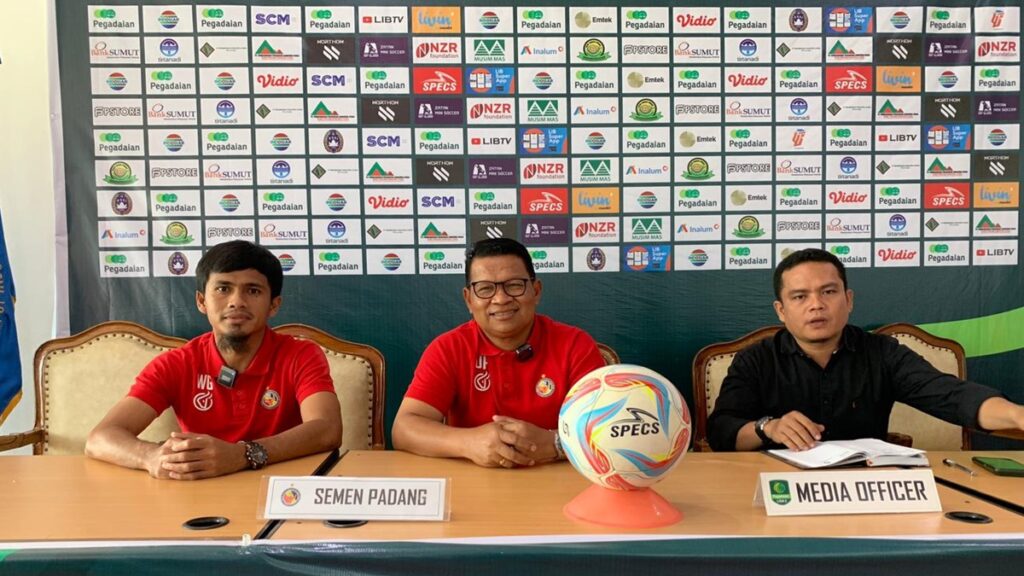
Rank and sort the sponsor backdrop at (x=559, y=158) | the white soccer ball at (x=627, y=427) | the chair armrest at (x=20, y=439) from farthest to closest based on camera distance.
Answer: the sponsor backdrop at (x=559, y=158) < the chair armrest at (x=20, y=439) < the white soccer ball at (x=627, y=427)

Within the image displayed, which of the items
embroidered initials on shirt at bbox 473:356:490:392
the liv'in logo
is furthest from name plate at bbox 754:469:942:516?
embroidered initials on shirt at bbox 473:356:490:392

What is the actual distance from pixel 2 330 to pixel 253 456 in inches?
69.7

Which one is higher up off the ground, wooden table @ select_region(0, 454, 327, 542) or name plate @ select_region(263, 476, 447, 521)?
name plate @ select_region(263, 476, 447, 521)

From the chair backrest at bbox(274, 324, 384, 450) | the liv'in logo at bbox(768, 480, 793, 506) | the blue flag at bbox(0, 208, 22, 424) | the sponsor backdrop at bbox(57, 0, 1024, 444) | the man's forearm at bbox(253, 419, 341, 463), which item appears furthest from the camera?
the sponsor backdrop at bbox(57, 0, 1024, 444)

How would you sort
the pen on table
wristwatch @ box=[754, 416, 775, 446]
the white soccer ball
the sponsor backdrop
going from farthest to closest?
the sponsor backdrop < wristwatch @ box=[754, 416, 775, 446] < the pen on table < the white soccer ball

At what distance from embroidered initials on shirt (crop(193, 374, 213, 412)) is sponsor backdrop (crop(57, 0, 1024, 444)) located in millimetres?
947

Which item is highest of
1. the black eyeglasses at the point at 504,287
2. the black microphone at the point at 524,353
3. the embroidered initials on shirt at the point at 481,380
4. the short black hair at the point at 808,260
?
the short black hair at the point at 808,260

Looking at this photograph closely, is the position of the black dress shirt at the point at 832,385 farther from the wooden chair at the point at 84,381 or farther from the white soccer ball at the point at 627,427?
the wooden chair at the point at 84,381

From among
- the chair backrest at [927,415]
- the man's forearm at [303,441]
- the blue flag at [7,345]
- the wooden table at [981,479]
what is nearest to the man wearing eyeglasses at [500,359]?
the man's forearm at [303,441]

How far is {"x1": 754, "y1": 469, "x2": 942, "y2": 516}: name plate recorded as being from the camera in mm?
1199

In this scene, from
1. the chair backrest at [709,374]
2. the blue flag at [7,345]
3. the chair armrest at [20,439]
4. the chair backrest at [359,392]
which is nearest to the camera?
the chair armrest at [20,439]

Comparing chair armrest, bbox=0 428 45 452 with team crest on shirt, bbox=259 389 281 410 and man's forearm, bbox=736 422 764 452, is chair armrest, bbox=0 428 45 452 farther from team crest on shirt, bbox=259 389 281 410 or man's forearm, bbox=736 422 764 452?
man's forearm, bbox=736 422 764 452

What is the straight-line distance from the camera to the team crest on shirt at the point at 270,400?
1.94 metres

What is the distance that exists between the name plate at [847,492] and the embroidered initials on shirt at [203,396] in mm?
1428
